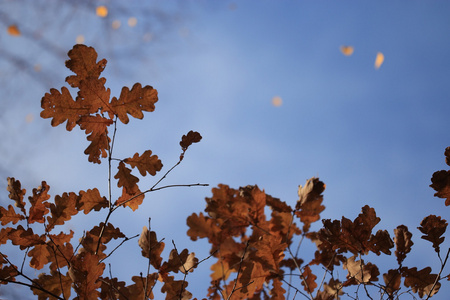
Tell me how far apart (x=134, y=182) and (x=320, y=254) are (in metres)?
1.29

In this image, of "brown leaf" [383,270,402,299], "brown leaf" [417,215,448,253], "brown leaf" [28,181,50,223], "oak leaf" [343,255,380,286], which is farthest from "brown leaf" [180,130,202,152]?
"brown leaf" [383,270,402,299]

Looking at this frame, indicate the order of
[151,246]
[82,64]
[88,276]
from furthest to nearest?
[151,246] → [82,64] → [88,276]

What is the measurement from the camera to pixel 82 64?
1585 mm

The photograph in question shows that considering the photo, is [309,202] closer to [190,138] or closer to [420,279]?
[420,279]

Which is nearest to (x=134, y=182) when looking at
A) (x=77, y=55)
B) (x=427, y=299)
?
(x=77, y=55)

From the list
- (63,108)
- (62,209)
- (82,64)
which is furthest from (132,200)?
(82,64)

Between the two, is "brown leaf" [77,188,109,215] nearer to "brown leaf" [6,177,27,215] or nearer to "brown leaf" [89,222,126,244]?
"brown leaf" [89,222,126,244]

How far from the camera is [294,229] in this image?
2707 mm

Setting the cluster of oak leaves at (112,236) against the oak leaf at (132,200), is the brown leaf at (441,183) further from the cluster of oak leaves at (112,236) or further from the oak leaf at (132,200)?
the oak leaf at (132,200)

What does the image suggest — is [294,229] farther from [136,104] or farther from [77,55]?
[77,55]

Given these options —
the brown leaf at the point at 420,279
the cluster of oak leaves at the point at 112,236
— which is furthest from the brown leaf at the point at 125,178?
the brown leaf at the point at 420,279

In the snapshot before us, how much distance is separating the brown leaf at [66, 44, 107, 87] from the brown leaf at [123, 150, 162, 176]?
41cm

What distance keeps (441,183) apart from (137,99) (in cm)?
138

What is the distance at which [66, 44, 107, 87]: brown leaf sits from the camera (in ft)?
5.14
